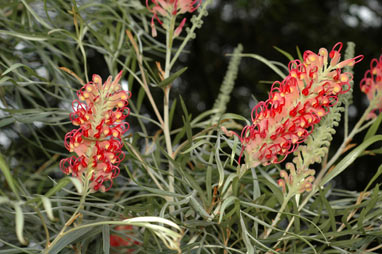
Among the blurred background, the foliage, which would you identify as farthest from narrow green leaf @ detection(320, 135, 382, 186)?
the blurred background

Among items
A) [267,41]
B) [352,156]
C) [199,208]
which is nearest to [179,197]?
[199,208]

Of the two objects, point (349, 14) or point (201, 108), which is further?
point (349, 14)

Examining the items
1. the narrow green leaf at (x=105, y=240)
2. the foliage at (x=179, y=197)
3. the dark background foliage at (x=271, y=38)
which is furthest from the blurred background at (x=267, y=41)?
the narrow green leaf at (x=105, y=240)

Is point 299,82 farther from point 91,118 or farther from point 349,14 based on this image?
point 349,14

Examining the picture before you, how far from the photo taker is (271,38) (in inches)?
49.8

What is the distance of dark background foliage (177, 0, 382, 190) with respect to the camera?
1.08m

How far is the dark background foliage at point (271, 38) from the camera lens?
3.55 feet

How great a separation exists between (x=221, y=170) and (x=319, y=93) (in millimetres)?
79

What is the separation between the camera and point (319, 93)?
0.32 meters

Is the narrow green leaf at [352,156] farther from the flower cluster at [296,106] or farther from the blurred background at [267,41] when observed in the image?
the blurred background at [267,41]

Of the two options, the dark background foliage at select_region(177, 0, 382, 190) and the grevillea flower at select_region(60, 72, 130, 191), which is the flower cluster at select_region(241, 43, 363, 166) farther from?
the dark background foliage at select_region(177, 0, 382, 190)

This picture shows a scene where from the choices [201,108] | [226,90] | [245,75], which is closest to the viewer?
[226,90]

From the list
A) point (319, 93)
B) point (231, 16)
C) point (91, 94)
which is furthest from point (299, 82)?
point (231, 16)

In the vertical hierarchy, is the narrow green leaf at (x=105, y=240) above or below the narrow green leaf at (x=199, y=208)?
below
